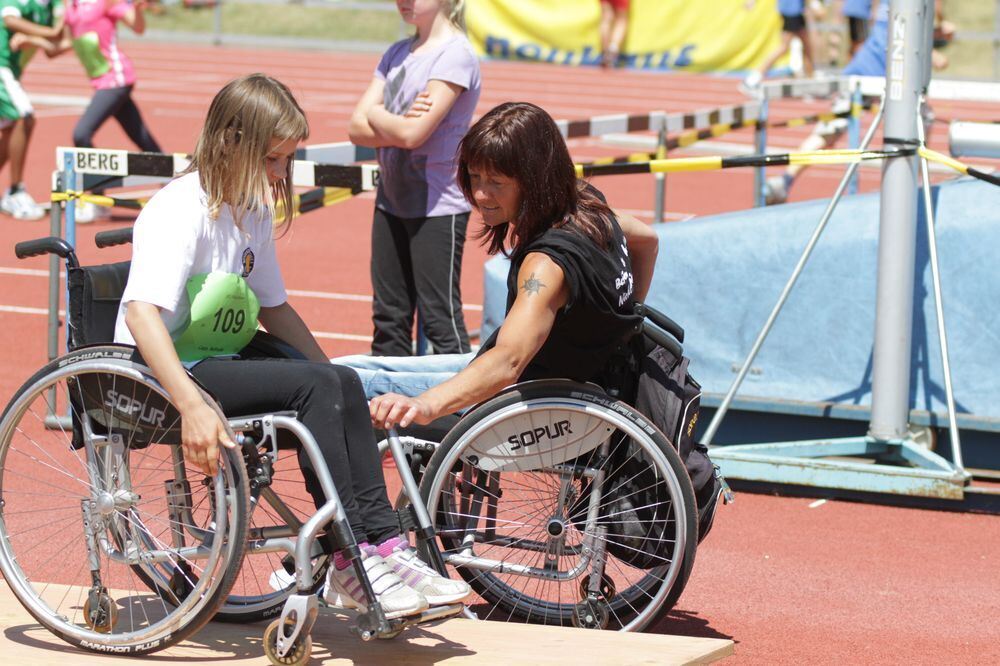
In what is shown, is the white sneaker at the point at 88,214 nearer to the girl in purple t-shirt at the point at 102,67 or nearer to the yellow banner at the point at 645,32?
the girl in purple t-shirt at the point at 102,67

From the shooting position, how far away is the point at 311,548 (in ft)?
11.6

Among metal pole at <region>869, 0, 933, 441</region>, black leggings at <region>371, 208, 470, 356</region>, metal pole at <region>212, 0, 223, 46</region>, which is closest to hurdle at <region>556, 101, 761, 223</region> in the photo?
black leggings at <region>371, 208, 470, 356</region>

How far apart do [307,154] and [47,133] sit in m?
10.6

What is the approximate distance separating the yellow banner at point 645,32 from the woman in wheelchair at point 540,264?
829 inches

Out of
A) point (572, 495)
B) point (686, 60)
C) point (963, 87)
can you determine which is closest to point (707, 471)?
point (572, 495)

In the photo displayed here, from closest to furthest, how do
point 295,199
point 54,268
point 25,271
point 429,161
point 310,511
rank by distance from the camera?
point 310,511 < point 54,268 < point 429,161 < point 295,199 < point 25,271

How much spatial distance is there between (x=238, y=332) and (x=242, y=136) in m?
0.47

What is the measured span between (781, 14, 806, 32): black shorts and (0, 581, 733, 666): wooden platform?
58.0 feet

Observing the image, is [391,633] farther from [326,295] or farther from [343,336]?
[326,295]

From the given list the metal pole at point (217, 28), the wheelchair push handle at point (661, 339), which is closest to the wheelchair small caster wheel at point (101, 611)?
the wheelchair push handle at point (661, 339)

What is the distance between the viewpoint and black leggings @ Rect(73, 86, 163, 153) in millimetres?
11008

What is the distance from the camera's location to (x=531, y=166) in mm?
3920

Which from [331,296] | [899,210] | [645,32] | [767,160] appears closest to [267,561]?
[767,160]

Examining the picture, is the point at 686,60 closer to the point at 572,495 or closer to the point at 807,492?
the point at 807,492
